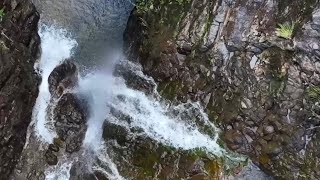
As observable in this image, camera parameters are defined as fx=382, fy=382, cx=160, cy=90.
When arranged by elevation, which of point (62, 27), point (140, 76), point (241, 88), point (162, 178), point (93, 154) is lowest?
point (162, 178)

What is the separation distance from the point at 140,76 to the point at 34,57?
2.73m

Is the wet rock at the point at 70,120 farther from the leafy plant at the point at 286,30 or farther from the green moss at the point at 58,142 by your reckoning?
the leafy plant at the point at 286,30

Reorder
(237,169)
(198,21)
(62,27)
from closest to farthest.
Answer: (237,169) < (198,21) < (62,27)

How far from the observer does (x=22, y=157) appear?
29.1 feet

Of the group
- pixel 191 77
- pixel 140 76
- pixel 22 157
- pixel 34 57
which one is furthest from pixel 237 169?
pixel 34 57

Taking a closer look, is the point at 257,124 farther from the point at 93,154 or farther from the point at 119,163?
the point at 93,154

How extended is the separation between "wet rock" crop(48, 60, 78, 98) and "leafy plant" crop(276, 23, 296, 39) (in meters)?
5.39

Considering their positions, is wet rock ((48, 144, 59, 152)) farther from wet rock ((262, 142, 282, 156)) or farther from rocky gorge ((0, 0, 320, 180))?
wet rock ((262, 142, 282, 156))

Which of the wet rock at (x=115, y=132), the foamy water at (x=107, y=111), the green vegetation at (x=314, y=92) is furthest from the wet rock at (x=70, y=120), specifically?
the green vegetation at (x=314, y=92)

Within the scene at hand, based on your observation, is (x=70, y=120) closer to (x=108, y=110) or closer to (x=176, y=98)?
(x=108, y=110)

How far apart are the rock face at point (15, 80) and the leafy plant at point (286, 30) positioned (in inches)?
223

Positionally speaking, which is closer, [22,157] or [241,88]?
[241,88]

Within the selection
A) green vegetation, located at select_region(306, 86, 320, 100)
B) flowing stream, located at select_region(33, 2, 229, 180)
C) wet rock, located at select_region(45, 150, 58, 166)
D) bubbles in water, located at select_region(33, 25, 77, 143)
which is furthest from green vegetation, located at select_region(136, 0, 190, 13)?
wet rock, located at select_region(45, 150, 58, 166)

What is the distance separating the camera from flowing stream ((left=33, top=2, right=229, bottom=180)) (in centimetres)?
862
